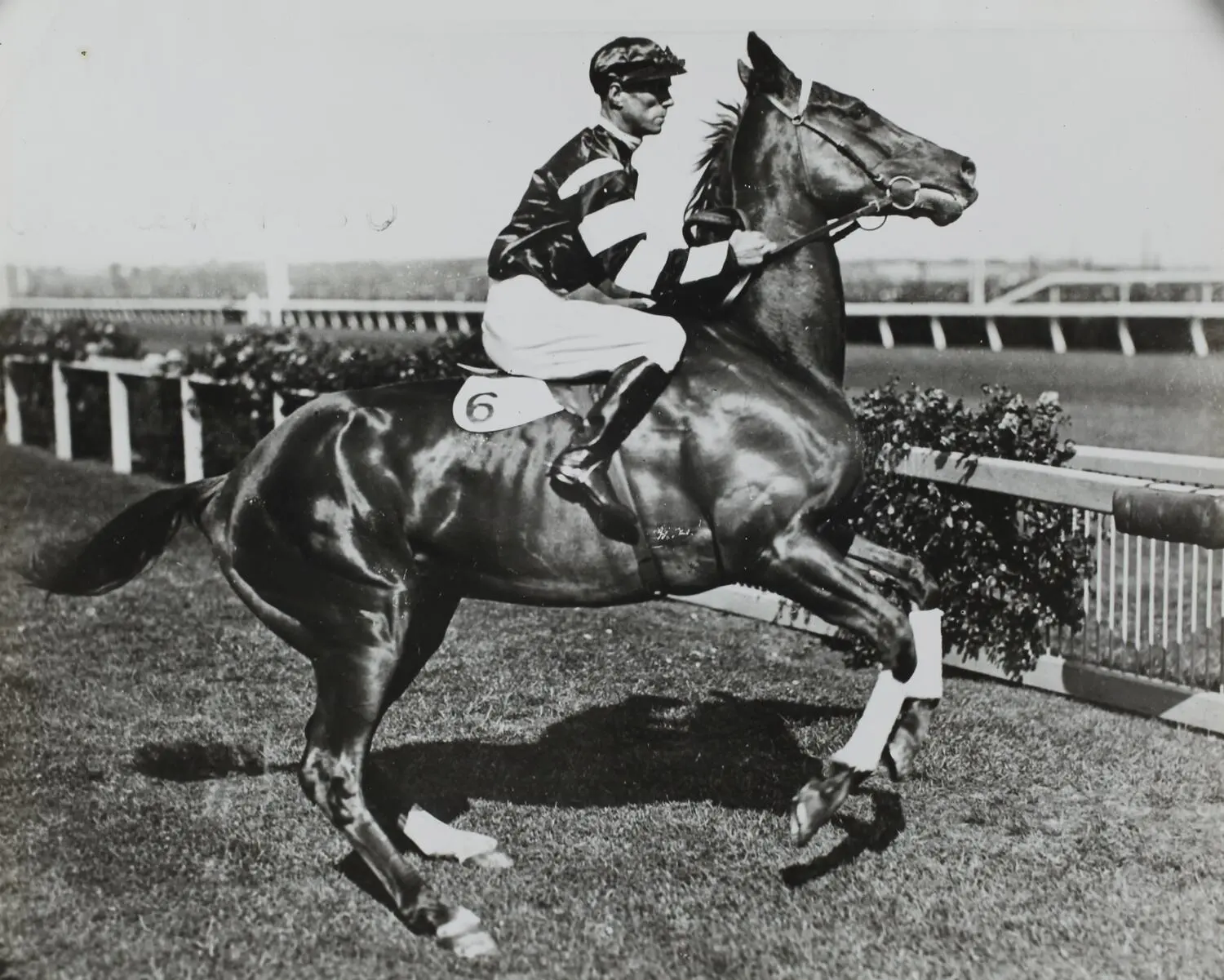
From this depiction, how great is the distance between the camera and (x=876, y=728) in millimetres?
3867

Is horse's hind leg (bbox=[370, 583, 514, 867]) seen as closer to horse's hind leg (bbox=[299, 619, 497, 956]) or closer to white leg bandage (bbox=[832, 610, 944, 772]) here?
horse's hind leg (bbox=[299, 619, 497, 956])

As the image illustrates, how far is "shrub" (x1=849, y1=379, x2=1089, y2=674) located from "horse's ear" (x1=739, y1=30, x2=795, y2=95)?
82.4 inches

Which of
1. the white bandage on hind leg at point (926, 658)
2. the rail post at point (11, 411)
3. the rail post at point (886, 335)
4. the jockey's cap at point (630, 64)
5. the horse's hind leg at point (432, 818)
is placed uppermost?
the jockey's cap at point (630, 64)

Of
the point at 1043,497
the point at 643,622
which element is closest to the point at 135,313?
the point at 643,622

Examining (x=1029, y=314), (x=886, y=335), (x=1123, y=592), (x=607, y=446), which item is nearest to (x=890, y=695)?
(x=607, y=446)

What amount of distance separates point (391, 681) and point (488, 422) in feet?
2.94

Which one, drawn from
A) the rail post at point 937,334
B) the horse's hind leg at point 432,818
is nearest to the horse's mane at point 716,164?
the horse's hind leg at point 432,818

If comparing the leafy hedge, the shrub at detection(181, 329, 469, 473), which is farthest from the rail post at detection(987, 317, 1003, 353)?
the leafy hedge

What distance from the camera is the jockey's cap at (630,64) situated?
4051 mm

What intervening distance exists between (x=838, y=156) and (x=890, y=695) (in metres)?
1.81

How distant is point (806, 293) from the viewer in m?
4.29

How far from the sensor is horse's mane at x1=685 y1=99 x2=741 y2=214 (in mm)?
4395

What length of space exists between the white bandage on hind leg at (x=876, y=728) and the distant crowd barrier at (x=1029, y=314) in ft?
36.6

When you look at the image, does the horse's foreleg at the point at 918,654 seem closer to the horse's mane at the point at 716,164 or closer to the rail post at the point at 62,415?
the horse's mane at the point at 716,164
